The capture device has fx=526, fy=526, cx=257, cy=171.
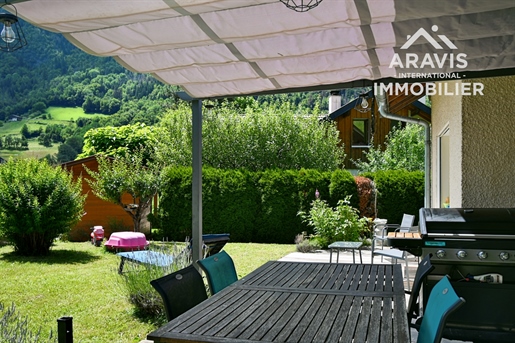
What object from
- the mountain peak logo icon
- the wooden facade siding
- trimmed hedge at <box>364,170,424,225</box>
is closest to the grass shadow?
trimmed hedge at <box>364,170,424,225</box>

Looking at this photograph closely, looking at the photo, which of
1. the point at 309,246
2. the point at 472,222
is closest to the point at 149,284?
the point at 472,222

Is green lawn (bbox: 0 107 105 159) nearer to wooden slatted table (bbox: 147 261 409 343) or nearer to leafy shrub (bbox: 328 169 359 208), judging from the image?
leafy shrub (bbox: 328 169 359 208)

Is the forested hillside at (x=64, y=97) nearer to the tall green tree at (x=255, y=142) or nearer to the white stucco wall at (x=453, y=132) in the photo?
the tall green tree at (x=255, y=142)

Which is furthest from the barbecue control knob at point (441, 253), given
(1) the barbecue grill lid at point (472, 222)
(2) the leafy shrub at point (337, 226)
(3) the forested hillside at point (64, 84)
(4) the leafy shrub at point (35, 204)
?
(3) the forested hillside at point (64, 84)

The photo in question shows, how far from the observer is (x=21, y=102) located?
117ft

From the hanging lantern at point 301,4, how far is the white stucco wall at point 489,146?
9.87 ft

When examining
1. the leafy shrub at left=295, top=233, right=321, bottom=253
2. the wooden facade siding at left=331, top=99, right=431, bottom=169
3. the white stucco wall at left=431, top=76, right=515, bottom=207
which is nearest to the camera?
the white stucco wall at left=431, top=76, right=515, bottom=207

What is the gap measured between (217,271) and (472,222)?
209cm

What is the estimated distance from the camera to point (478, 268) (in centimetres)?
404

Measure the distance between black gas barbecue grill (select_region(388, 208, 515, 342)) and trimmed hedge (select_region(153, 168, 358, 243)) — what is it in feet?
29.7

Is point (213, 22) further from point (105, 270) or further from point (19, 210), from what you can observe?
point (19, 210)

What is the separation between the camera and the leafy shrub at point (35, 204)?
10.4 metres

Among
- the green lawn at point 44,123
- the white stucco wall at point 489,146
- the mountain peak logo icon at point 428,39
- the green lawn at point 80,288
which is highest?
the green lawn at point 44,123

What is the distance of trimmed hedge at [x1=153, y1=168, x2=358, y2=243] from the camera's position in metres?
13.3
